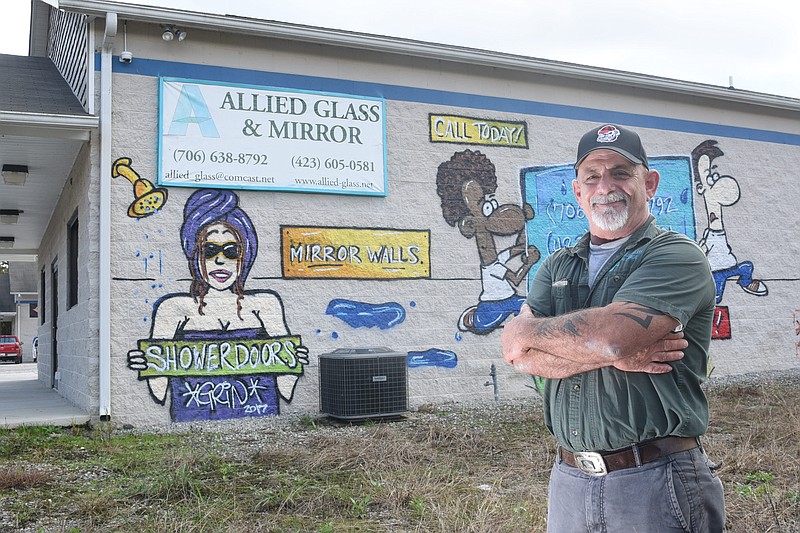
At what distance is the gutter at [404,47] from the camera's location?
356 inches

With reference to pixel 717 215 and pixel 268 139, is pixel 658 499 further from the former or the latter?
pixel 717 215

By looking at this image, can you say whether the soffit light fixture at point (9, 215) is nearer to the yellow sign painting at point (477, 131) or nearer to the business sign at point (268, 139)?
the business sign at point (268, 139)

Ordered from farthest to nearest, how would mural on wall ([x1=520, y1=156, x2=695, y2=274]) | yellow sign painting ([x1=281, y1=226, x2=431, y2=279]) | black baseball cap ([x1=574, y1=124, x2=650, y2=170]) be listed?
mural on wall ([x1=520, y1=156, x2=695, y2=274])
yellow sign painting ([x1=281, y1=226, x2=431, y2=279])
black baseball cap ([x1=574, y1=124, x2=650, y2=170])

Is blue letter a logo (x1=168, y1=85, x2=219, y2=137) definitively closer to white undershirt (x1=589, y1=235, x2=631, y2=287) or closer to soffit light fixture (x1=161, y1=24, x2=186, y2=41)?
soffit light fixture (x1=161, y1=24, x2=186, y2=41)

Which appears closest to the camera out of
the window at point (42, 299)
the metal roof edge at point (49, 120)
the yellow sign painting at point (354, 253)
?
the metal roof edge at point (49, 120)

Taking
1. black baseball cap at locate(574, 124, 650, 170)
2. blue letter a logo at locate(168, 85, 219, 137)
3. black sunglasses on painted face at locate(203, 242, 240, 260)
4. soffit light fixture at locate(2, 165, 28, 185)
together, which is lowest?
black baseball cap at locate(574, 124, 650, 170)

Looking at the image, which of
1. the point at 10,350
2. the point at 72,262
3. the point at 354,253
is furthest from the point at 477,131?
the point at 10,350

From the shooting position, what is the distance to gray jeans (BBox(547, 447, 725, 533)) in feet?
7.42

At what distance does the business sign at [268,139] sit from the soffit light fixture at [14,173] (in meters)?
3.29

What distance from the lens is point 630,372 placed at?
7.72 feet

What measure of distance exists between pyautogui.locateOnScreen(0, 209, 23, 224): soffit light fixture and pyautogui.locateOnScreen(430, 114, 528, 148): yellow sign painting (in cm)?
875

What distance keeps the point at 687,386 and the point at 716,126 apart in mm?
12145

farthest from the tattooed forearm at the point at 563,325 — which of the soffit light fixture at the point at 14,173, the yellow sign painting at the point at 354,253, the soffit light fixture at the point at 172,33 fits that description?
the soffit light fixture at the point at 14,173

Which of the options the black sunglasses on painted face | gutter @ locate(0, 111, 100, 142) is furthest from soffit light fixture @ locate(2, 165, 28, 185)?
the black sunglasses on painted face
